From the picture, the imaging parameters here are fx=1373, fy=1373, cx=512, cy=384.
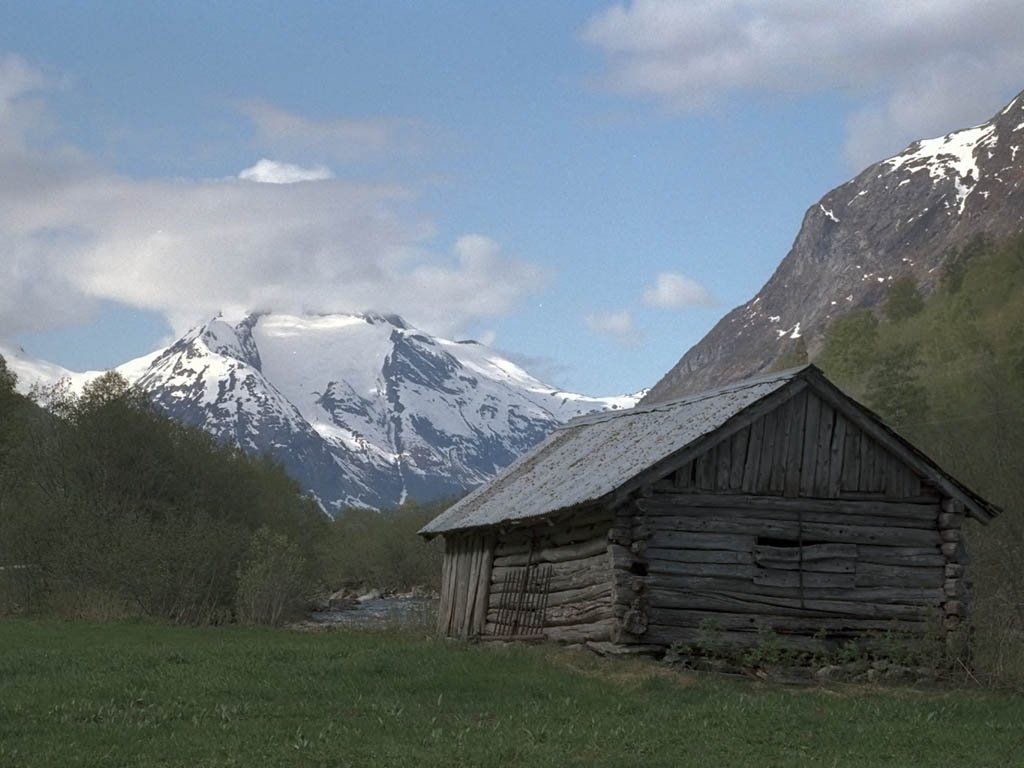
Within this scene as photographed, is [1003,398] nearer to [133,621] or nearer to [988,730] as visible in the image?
[133,621]

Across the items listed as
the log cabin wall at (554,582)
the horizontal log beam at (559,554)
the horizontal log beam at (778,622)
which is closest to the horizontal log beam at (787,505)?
the log cabin wall at (554,582)

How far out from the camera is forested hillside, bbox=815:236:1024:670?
4228 centimetres

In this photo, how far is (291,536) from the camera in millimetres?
67812

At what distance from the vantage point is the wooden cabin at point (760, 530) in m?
25.9

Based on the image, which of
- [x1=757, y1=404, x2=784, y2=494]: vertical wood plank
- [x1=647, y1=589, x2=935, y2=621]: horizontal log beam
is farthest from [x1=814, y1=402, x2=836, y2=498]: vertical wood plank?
[x1=647, y1=589, x2=935, y2=621]: horizontal log beam

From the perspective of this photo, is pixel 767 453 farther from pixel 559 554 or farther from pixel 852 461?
pixel 559 554

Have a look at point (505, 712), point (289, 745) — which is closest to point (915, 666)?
point (505, 712)

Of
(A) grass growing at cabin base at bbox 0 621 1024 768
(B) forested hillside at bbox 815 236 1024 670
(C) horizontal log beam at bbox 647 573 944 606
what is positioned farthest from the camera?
(B) forested hillside at bbox 815 236 1024 670

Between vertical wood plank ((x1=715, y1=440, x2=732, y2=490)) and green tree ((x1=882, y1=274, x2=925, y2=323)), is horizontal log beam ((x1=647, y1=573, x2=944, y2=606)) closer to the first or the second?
vertical wood plank ((x1=715, y1=440, x2=732, y2=490))

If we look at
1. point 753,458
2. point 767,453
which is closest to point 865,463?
point 767,453

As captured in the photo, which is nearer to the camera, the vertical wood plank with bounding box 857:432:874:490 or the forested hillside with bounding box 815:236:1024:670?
the vertical wood plank with bounding box 857:432:874:490

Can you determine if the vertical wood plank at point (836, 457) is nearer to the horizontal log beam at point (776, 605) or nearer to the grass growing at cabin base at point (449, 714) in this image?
the horizontal log beam at point (776, 605)

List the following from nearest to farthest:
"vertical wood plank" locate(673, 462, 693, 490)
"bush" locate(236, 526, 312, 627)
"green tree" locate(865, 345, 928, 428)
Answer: "vertical wood plank" locate(673, 462, 693, 490) → "bush" locate(236, 526, 312, 627) → "green tree" locate(865, 345, 928, 428)

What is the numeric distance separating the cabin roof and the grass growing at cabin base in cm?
352
